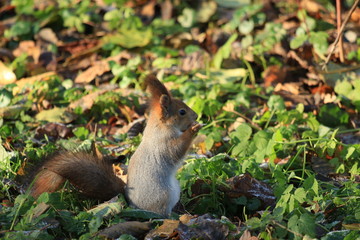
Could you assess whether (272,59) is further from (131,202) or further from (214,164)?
(131,202)

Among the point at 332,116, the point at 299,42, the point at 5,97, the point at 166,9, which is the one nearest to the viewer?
the point at 332,116

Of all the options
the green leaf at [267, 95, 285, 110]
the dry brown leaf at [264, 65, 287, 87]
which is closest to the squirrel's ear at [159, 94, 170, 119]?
the green leaf at [267, 95, 285, 110]

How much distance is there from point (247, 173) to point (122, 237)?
985 mm

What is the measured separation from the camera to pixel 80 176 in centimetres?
312

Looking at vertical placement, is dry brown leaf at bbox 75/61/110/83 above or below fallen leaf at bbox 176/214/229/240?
below

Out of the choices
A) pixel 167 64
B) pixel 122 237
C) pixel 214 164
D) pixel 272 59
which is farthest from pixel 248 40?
pixel 122 237

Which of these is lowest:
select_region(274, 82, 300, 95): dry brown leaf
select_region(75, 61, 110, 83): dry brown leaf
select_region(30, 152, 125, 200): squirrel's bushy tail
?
select_region(274, 82, 300, 95): dry brown leaf

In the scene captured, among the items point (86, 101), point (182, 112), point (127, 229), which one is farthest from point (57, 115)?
point (127, 229)

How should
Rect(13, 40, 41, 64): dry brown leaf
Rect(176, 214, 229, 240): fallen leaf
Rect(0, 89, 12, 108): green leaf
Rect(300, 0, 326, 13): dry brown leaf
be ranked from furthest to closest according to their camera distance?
1. Rect(300, 0, 326, 13): dry brown leaf
2. Rect(13, 40, 41, 64): dry brown leaf
3. Rect(0, 89, 12, 108): green leaf
4. Rect(176, 214, 229, 240): fallen leaf

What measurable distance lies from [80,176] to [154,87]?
0.55 meters

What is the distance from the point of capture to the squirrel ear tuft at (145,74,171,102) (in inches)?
124

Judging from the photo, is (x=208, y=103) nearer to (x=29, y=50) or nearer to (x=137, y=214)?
(x=137, y=214)

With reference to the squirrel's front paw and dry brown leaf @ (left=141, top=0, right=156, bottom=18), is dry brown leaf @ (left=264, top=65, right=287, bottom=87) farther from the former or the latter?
the squirrel's front paw

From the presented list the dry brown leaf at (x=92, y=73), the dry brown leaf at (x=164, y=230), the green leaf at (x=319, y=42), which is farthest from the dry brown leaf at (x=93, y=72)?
the dry brown leaf at (x=164, y=230)
